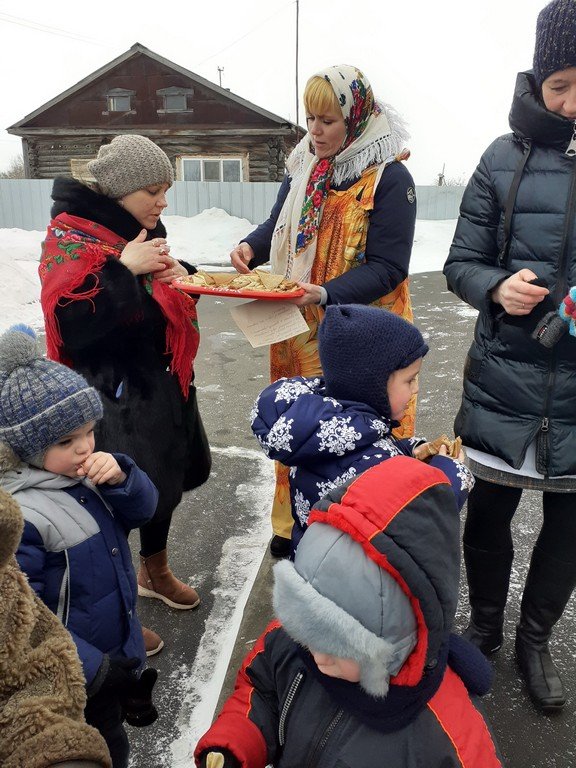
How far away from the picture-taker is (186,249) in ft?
51.9

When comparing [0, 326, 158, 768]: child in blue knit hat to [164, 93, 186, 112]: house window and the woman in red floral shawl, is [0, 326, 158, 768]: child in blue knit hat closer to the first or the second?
the woman in red floral shawl

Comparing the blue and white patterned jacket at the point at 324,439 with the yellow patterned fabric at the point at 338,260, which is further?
the yellow patterned fabric at the point at 338,260

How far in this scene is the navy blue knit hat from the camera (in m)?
1.56

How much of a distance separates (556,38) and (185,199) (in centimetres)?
1819

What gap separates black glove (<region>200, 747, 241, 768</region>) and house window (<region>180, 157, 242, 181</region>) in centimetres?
2032

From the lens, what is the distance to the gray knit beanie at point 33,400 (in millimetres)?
1484

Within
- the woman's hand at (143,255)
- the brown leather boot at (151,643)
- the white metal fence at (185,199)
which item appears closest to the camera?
the woman's hand at (143,255)

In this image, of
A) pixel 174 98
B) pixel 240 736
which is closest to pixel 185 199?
pixel 174 98

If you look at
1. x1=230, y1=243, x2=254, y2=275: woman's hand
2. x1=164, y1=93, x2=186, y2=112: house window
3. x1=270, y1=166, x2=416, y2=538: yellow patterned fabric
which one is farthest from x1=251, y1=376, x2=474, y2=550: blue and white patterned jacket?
x1=164, y1=93, x2=186, y2=112: house window

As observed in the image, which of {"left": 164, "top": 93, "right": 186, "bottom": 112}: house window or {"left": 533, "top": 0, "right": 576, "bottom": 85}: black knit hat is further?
{"left": 164, "top": 93, "right": 186, "bottom": 112}: house window

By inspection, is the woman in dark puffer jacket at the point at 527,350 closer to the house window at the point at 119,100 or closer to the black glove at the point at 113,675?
the black glove at the point at 113,675

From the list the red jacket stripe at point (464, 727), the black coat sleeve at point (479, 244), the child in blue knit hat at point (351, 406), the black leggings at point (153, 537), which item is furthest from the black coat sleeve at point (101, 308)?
the red jacket stripe at point (464, 727)

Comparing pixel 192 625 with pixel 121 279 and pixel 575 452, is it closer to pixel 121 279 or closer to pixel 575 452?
pixel 121 279

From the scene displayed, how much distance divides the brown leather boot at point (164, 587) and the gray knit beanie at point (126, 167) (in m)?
1.45
